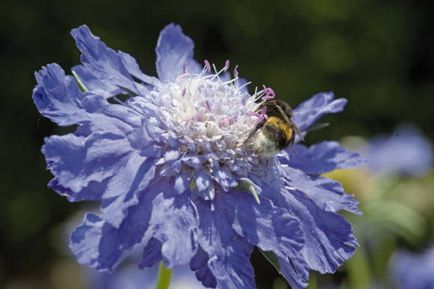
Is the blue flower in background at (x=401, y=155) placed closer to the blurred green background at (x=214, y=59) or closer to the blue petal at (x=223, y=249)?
the blurred green background at (x=214, y=59)

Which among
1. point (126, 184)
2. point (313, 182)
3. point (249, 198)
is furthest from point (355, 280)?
point (126, 184)

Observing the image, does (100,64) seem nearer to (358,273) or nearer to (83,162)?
(83,162)

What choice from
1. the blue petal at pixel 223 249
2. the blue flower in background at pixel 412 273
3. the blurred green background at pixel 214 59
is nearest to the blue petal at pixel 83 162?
the blue petal at pixel 223 249

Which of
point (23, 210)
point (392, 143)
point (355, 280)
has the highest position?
point (355, 280)

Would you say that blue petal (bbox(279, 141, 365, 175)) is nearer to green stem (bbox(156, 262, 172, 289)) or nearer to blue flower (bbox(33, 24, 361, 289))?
blue flower (bbox(33, 24, 361, 289))

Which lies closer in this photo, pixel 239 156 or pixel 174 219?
pixel 174 219

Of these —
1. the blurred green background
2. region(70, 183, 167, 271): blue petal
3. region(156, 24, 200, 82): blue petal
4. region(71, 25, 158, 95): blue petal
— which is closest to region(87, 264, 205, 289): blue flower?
the blurred green background

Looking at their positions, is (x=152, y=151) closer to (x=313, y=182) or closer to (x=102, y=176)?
(x=102, y=176)
